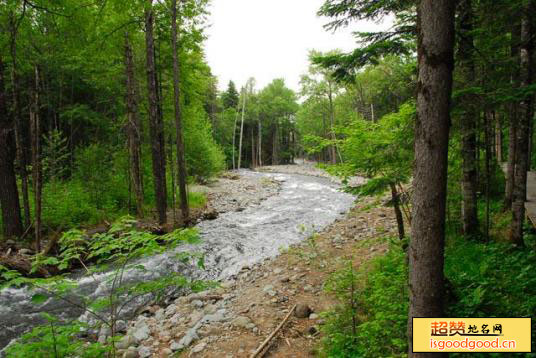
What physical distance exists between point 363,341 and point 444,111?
117 inches

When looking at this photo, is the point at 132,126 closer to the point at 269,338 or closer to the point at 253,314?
the point at 253,314

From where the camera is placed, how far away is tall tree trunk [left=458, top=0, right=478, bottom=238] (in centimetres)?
477

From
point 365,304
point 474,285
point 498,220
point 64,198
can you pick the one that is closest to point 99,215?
point 64,198

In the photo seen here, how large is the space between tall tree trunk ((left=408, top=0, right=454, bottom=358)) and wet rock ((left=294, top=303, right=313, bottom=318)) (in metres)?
2.77

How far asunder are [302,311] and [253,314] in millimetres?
926

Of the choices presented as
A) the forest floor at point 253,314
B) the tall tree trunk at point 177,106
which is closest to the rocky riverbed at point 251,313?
the forest floor at point 253,314

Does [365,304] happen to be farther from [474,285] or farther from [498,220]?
[498,220]

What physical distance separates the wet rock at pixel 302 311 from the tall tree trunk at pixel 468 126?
4.11 meters

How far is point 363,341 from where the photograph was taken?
3805 millimetres

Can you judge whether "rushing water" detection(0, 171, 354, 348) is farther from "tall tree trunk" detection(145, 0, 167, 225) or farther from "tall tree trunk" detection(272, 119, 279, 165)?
"tall tree trunk" detection(272, 119, 279, 165)

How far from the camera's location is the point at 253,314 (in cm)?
544

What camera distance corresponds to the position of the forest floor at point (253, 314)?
15.1 ft

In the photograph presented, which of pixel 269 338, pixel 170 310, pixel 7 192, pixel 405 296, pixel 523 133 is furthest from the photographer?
pixel 7 192

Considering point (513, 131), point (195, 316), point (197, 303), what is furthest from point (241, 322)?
point (513, 131)
